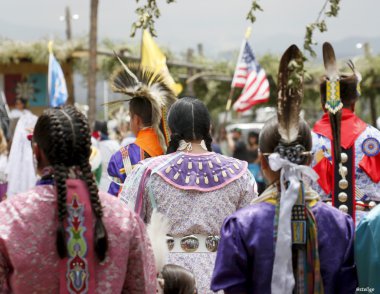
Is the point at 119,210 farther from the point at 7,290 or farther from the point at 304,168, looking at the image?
the point at 304,168

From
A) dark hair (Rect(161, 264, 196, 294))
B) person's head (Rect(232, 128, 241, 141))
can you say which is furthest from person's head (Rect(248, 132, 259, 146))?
dark hair (Rect(161, 264, 196, 294))

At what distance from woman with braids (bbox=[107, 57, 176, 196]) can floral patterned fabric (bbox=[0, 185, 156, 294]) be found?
2288 millimetres

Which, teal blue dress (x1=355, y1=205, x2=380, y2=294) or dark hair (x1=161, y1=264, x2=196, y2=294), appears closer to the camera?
teal blue dress (x1=355, y1=205, x2=380, y2=294)

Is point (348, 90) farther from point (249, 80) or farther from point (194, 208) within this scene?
point (249, 80)

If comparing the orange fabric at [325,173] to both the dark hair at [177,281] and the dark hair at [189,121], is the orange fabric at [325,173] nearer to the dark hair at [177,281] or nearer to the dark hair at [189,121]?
the dark hair at [189,121]

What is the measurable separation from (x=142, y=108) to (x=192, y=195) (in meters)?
1.20

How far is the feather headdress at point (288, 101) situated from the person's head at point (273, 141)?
1.2 inches

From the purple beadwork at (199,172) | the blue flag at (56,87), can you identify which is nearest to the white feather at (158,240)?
the purple beadwork at (199,172)

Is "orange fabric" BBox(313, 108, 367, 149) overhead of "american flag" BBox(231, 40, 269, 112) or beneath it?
overhead

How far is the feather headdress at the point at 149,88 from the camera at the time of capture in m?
5.24

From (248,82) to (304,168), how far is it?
11.5 m

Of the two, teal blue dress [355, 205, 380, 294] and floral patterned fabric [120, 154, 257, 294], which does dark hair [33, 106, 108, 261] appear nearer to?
teal blue dress [355, 205, 380, 294]

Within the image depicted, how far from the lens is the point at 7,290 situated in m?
2.74

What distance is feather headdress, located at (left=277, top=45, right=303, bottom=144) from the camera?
3.11m
